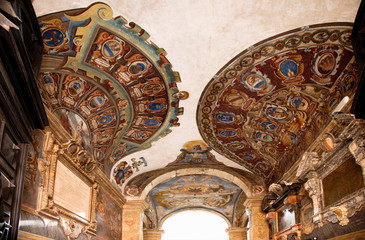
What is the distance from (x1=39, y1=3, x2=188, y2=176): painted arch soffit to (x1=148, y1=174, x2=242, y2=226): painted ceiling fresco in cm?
718

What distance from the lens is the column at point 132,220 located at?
13.6m

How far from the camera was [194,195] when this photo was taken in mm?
20250

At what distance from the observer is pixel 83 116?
8883mm

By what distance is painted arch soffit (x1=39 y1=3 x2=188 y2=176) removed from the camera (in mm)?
6539

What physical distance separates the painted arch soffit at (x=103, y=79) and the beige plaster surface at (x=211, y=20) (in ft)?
0.70

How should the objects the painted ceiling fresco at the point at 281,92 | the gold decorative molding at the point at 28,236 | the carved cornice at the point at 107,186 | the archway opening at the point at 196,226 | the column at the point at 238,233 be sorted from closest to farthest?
1. the gold decorative molding at the point at 28,236
2. the painted ceiling fresco at the point at 281,92
3. the carved cornice at the point at 107,186
4. the column at the point at 238,233
5. the archway opening at the point at 196,226

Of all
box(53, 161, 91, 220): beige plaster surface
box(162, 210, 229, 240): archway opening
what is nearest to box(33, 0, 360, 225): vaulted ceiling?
box(53, 161, 91, 220): beige plaster surface

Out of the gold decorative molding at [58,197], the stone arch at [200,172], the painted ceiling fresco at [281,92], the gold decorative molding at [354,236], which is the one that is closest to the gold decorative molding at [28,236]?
the gold decorative molding at [58,197]

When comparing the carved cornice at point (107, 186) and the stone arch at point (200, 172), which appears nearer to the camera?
the carved cornice at point (107, 186)

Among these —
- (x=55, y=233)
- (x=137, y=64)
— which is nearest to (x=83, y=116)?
(x=137, y=64)

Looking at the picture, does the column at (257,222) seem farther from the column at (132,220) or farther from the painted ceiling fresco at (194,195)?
the column at (132,220)

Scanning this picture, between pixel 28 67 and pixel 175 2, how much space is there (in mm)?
3036

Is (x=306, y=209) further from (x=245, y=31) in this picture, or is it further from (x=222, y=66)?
(x=245, y=31)

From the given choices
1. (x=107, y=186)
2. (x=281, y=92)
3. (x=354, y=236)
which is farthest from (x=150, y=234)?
(x=354, y=236)
